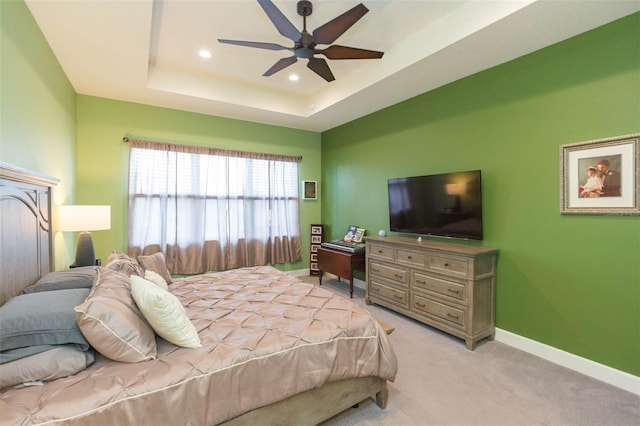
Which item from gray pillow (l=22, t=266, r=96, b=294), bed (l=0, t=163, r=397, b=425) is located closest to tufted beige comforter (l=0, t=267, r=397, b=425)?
bed (l=0, t=163, r=397, b=425)

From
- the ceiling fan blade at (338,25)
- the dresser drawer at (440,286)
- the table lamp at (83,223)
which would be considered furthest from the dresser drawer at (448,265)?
the table lamp at (83,223)

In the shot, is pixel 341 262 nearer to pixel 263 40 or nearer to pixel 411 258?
pixel 411 258

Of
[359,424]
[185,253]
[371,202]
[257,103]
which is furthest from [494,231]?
[185,253]

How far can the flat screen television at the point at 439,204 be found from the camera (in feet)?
9.83

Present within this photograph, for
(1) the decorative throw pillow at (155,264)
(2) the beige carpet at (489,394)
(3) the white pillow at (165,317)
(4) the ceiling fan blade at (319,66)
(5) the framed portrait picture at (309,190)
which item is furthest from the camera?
(5) the framed portrait picture at (309,190)

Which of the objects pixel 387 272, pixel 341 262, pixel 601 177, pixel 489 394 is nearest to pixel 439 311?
pixel 387 272

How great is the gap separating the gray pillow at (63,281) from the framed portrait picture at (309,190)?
3.73 metres

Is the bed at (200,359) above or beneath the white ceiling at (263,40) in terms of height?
beneath

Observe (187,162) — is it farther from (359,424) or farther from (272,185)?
(359,424)

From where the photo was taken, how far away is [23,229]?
5.98 feet

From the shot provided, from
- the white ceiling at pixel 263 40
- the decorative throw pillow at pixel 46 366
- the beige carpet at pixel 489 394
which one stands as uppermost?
the white ceiling at pixel 263 40

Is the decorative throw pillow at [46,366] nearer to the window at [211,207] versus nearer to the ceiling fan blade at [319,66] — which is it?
the ceiling fan blade at [319,66]

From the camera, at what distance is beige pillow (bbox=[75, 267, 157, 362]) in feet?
4.24

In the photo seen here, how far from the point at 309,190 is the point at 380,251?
227cm
